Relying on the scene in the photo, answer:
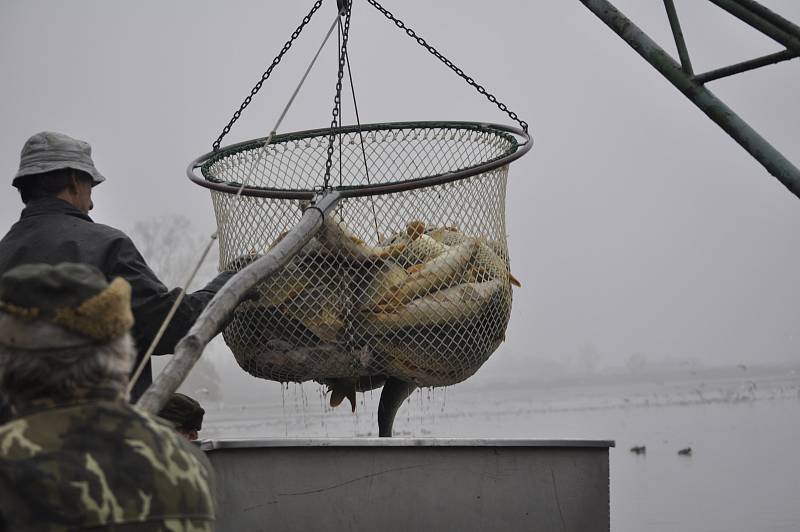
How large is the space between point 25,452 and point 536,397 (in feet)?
128

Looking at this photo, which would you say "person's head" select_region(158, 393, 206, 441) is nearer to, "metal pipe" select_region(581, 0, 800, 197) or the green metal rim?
the green metal rim

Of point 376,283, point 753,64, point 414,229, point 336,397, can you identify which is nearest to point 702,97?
point 753,64

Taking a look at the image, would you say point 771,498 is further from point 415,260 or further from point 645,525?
point 415,260

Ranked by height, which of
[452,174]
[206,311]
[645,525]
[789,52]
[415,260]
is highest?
[789,52]

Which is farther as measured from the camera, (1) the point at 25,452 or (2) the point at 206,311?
(2) the point at 206,311

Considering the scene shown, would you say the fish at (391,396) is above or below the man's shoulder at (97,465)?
above

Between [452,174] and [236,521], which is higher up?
[452,174]

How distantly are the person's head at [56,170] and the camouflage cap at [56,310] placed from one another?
2383 millimetres

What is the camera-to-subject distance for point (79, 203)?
4.88 m

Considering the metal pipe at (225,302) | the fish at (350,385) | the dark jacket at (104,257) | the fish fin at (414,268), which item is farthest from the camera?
the fish at (350,385)

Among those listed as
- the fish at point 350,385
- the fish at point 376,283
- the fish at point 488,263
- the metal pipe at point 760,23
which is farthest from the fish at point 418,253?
the metal pipe at point 760,23

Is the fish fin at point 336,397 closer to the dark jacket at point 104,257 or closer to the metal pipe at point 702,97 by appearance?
the dark jacket at point 104,257

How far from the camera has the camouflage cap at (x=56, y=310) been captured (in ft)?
7.90

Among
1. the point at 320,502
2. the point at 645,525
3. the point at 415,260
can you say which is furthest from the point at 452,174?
the point at 645,525
